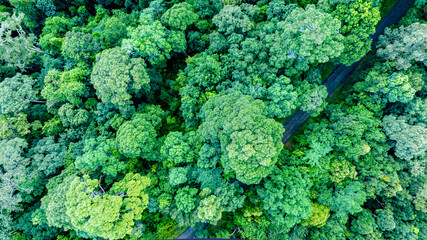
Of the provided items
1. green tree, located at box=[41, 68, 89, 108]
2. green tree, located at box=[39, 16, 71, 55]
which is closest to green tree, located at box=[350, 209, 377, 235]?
green tree, located at box=[41, 68, 89, 108]

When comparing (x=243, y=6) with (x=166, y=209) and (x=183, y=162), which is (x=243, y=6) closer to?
(x=183, y=162)

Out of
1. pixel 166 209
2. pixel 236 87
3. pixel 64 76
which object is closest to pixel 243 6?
pixel 236 87

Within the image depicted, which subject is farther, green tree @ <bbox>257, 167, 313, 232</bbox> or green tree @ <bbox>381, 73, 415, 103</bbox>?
green tree @ <bbox>381, 73, 415, 103</bbox>

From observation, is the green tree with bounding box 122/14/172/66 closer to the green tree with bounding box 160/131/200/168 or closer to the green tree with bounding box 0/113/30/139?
the green tree with bounding box 160/131/200/168

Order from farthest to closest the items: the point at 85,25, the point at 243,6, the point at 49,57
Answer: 1. the point at 85,25
2. the point at 49,57
3. the point at 243,6

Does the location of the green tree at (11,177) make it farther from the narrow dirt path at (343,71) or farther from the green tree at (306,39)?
the narrow dirt path at (343,71)

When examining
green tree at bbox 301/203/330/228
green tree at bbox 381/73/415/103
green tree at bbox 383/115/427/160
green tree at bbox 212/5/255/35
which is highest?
green tree at bbox 212/5/255/35

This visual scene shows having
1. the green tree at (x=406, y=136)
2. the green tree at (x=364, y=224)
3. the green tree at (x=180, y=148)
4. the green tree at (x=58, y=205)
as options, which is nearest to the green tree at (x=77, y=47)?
the green tree at (x=58, y=205)
